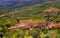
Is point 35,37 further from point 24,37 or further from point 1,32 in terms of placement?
point 1,32

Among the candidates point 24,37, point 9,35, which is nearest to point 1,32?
point 9,35

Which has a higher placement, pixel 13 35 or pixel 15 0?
pixel 13 35

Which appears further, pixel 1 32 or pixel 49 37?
pixel 1 32

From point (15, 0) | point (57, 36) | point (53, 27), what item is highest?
point (57, 36)

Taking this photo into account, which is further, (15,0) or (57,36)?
(15,0)

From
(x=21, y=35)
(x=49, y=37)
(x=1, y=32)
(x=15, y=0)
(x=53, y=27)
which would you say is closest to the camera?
(x=49, y=37)

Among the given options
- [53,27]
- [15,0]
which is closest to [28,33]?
[53,27]

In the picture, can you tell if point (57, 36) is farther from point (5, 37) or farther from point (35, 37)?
point (5, 37)

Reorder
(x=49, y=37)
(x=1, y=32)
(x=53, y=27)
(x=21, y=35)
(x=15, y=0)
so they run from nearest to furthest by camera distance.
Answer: (x=49, y=37), (x=21, y=35), (x=1, y=32), (x=53, y=27), (x=15, y=0)

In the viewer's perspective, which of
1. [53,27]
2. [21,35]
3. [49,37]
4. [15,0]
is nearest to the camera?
[49,37]
